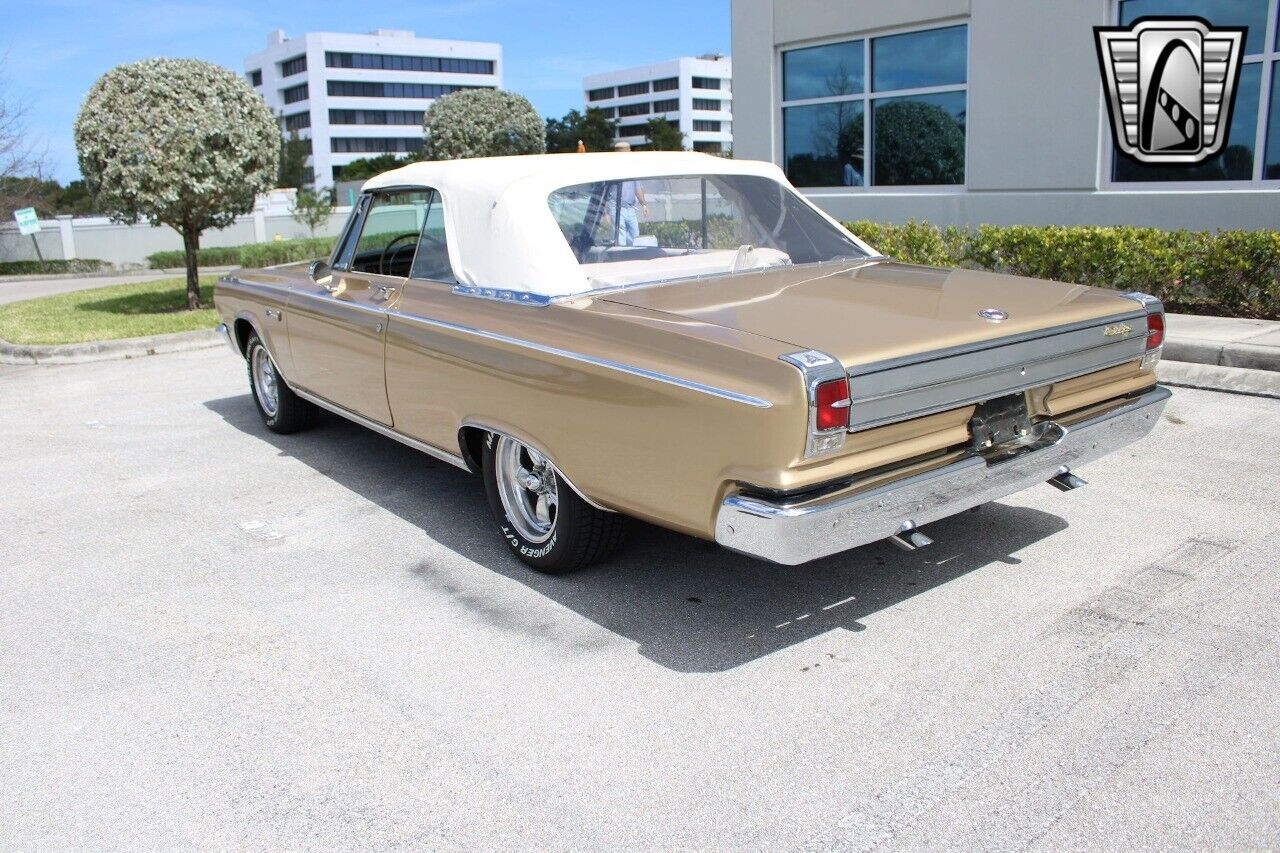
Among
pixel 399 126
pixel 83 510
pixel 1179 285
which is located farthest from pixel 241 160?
pixel 399 126

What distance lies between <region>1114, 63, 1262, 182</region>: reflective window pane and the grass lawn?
10.6 m

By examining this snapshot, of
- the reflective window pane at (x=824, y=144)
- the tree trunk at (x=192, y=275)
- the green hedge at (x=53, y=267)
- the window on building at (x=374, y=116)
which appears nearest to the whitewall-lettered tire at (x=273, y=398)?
the tree trunk at (x=192, y=275)

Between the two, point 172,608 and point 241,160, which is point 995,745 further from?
point 241,160

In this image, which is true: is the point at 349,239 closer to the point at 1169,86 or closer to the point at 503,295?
the point at 503,295

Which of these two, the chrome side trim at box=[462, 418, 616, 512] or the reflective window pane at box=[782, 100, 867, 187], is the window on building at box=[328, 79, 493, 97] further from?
the chrome side trim at box=[462, 418, 616, 512]

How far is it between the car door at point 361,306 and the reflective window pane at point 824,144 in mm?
9449

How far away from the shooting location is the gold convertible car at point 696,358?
3441mm

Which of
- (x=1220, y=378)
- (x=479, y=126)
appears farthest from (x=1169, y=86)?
(x=479, y=126)

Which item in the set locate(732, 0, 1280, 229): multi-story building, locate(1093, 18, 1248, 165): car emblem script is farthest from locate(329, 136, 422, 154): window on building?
locate(1093, 18, 1248, 165): car emblem script

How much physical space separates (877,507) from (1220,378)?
5161 mm

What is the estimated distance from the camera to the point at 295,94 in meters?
106

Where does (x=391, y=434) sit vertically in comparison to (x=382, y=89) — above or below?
below

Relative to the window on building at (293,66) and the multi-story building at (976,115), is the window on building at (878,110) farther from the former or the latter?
the window on building at (293,66)

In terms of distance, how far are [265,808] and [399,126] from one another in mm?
109644
